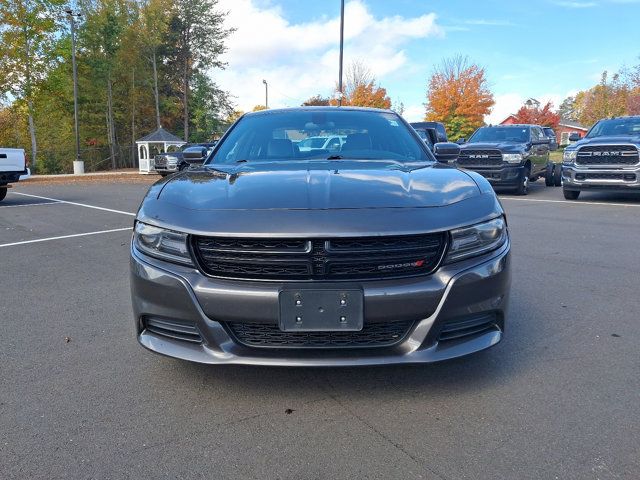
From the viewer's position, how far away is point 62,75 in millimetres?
33562

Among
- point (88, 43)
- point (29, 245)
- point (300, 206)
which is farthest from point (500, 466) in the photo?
point (88, 43)

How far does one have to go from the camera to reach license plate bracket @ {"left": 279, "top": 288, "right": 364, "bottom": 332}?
2289 millimetres

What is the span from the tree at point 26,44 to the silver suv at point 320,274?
34.7 m

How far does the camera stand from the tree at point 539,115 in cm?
5078

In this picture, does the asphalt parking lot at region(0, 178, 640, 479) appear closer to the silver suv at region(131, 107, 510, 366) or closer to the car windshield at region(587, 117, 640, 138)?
the silver suv at region(131, 107, 510, 366)

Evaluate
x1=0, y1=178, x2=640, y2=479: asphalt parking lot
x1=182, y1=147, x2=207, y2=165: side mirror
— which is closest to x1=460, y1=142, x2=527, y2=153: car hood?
x1=0, y1=178, x2=640, y2=479: asphalt parking lot

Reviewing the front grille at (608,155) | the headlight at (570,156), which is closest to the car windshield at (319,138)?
the front grille at (608,155)

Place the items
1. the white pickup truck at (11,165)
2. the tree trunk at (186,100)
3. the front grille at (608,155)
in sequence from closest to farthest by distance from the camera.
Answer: the front grille at (608,155) < the white pickup truck at (11,165) < the tree trunk at (186,100)

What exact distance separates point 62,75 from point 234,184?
3624cm

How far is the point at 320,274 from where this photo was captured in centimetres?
234

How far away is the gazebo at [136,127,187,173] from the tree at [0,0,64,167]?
702cm

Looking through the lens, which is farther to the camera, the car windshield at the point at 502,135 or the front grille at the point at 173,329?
the car windshield at the point at 502,135

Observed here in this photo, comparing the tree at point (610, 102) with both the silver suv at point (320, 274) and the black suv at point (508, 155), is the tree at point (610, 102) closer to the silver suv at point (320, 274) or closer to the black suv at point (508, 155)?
the black suv at point (508, 155)

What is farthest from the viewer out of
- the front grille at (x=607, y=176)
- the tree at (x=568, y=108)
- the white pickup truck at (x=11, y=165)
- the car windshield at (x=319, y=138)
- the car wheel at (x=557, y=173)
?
the tree at (x=568, y=108)
